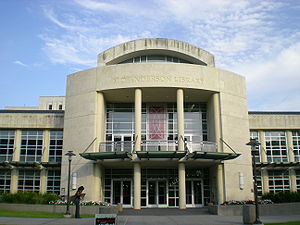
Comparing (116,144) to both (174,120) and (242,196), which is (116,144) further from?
(242,196)

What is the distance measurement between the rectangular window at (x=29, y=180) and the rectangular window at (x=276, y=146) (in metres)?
24.1

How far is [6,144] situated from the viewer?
33875mm

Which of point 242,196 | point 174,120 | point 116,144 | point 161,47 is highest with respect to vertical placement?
point 161,47

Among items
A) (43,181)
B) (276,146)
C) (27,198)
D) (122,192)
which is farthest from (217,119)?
(43,181)

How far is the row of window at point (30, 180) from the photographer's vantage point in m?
32.9

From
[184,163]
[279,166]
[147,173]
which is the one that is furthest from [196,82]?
[279,166]

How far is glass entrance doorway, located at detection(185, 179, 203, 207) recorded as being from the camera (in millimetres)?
29755

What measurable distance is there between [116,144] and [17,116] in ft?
40.9

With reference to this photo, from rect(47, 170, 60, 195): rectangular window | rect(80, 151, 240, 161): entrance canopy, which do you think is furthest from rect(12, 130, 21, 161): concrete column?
rect(80, 151, 240, 161): entrance canopy

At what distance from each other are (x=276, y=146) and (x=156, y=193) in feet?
47.7

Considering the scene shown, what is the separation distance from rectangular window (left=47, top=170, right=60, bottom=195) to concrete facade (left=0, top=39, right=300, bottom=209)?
0.72 feet

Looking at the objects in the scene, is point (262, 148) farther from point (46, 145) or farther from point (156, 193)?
point (46, 145)

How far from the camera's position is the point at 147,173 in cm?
3048

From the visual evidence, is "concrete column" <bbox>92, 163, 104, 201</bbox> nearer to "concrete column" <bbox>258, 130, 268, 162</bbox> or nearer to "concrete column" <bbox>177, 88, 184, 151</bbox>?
"concrete column" <bbox>177, 88, 184, 151</bbox>
